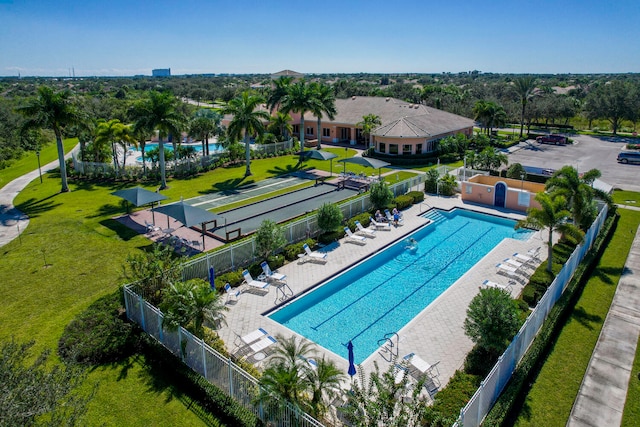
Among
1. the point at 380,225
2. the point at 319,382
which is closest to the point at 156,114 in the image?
the point at 380,225

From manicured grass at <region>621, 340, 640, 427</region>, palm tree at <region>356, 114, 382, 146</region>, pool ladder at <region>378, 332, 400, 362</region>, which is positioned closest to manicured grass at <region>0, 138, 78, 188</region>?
palm tree at <region>356, 114, 382, 146</region>

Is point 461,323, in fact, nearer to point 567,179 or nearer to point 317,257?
point 317,257

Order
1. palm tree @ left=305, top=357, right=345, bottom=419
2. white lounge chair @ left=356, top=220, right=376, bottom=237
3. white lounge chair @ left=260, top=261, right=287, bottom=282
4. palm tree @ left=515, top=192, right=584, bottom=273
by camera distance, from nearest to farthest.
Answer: palm tree @ left=305, top=357, right=345, bottom=419 < palm tree @ left=515, top=192, right=584, bottom=273 < white lounge chair @ left=260, top=261, right=287, bottom=282 < white lounge chair @ left=356, top=220, right=376, bottom=237

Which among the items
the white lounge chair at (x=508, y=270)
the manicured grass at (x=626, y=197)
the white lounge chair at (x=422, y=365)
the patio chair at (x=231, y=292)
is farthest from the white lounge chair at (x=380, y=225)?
the manicured grass at (x=626, y=197)

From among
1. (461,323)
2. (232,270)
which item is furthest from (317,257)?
(461,323)

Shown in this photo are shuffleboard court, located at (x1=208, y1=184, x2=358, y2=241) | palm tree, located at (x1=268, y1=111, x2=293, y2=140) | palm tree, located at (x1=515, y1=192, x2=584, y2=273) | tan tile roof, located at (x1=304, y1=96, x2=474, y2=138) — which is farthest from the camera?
tan tile roof, located at (x1=304, y1=96, x2=474, y2=138)

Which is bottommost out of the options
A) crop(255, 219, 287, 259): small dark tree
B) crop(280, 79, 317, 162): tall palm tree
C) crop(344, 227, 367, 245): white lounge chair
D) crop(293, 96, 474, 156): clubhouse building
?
crop(344, 227, 367, 245): white lounge chair

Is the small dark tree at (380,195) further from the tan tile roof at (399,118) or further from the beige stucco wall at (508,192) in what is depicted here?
the tan tile roof at (399,118)

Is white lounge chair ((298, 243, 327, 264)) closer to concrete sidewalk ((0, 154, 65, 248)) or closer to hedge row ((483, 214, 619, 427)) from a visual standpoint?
hedge row ((483, 214, 619, 427))
